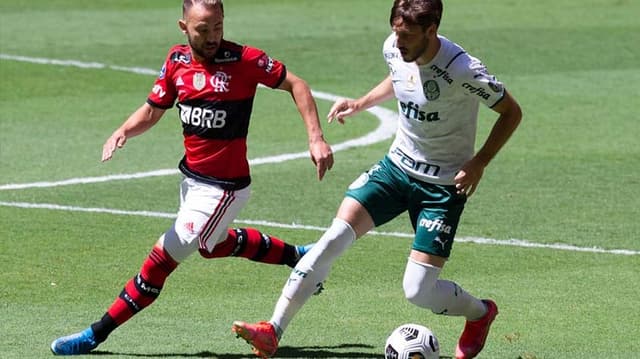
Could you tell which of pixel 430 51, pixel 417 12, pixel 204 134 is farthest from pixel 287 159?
pixel 417 12

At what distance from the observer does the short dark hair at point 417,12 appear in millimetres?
8195

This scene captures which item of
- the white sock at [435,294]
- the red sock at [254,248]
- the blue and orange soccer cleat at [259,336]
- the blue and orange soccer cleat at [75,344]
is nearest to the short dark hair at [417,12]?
the white sock at [435,294]

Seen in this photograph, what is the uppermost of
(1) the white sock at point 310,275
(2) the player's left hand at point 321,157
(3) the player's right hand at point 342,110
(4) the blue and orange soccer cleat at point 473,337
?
(2) the player's left hand at point 321,157

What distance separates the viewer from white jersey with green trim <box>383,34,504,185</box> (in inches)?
329

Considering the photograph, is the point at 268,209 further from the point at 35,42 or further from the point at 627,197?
the point at 35,42

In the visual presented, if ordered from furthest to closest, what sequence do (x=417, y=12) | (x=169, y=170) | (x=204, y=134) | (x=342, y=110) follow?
(x=169, y=170) < (x=342, y=110) < (x=204, y=134) < (x=417, y=12)

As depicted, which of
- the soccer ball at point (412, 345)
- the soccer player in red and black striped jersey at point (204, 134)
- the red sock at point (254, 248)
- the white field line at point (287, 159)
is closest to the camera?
the soccer ball at point (412, 345)

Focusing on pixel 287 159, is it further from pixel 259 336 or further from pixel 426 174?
pixel 259 336

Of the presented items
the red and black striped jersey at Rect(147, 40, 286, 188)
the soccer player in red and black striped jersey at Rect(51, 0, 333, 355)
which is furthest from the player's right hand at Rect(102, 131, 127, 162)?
the red and black striped jersey at Rect(147, 40, 286, 188)

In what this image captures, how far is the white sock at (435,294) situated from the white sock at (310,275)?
408mm

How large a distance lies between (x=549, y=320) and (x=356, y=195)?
172 centimetres

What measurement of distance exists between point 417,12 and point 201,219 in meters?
1.80

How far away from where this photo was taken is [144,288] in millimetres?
8812

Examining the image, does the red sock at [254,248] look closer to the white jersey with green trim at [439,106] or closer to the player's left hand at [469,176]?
the white jersey with green trim at [439,106]
